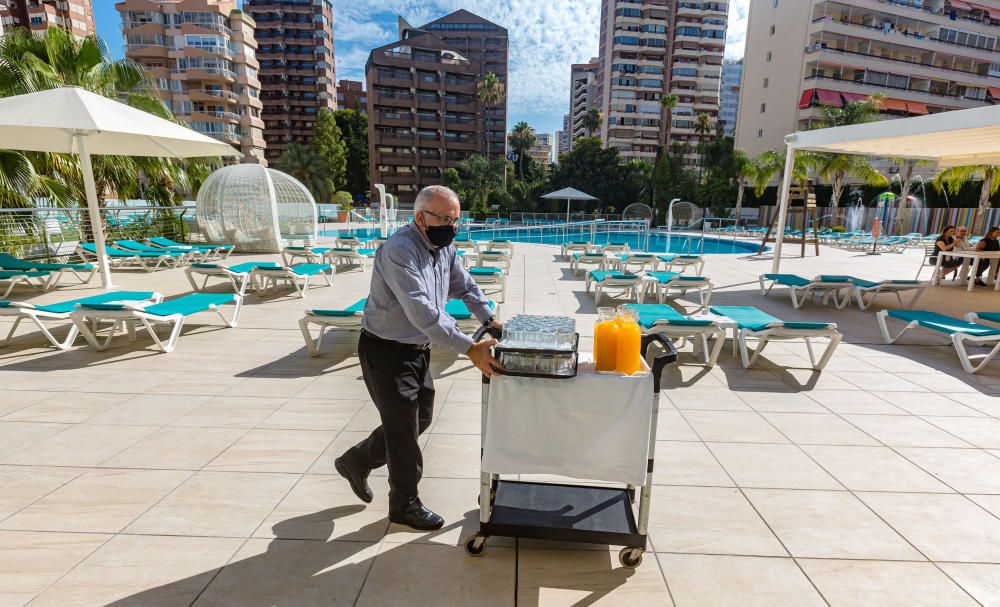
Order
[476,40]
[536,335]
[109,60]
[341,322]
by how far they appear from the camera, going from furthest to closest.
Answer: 1. [476,40]
2. [109,60]
3. [341,322]
4. [536,335]

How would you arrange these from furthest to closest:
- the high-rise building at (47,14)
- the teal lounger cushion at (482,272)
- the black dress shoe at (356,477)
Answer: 1. the high-rise building at (47,14)
2. the teal lounger cushion at (482,272)
3. the black dress shoe at (356,477)

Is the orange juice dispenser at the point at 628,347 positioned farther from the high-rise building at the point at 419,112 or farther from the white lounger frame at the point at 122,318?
the high-rise building at the point at 419,112

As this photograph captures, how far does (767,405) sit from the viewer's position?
4043mm

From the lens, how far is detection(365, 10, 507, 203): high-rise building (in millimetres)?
58438

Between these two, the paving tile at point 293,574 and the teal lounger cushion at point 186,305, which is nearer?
the paving tile at point 293,574

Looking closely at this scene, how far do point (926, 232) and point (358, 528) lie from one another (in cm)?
3744

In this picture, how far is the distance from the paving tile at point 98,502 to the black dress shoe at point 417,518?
1316mm

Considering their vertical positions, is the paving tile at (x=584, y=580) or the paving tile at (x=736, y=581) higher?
the paving tile at (x=736, y=581)

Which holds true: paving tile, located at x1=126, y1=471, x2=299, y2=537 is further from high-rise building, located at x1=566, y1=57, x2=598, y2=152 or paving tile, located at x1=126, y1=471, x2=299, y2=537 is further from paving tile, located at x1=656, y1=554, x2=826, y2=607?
high-rise building, located at x1=566, y1=57, x2=598, y2=152

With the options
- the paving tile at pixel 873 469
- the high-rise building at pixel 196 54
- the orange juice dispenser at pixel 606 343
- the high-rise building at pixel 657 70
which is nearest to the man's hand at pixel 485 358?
the orange juice dispenser at pixel 606 343

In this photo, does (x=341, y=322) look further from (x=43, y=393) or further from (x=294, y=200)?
(x=294, y=200)

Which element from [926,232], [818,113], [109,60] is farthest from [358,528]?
[818,113]

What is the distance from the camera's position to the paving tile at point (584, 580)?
1954 millimetres

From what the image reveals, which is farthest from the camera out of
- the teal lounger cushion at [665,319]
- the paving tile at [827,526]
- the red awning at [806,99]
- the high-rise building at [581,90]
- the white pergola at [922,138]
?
the high-rise building at [581,90]
